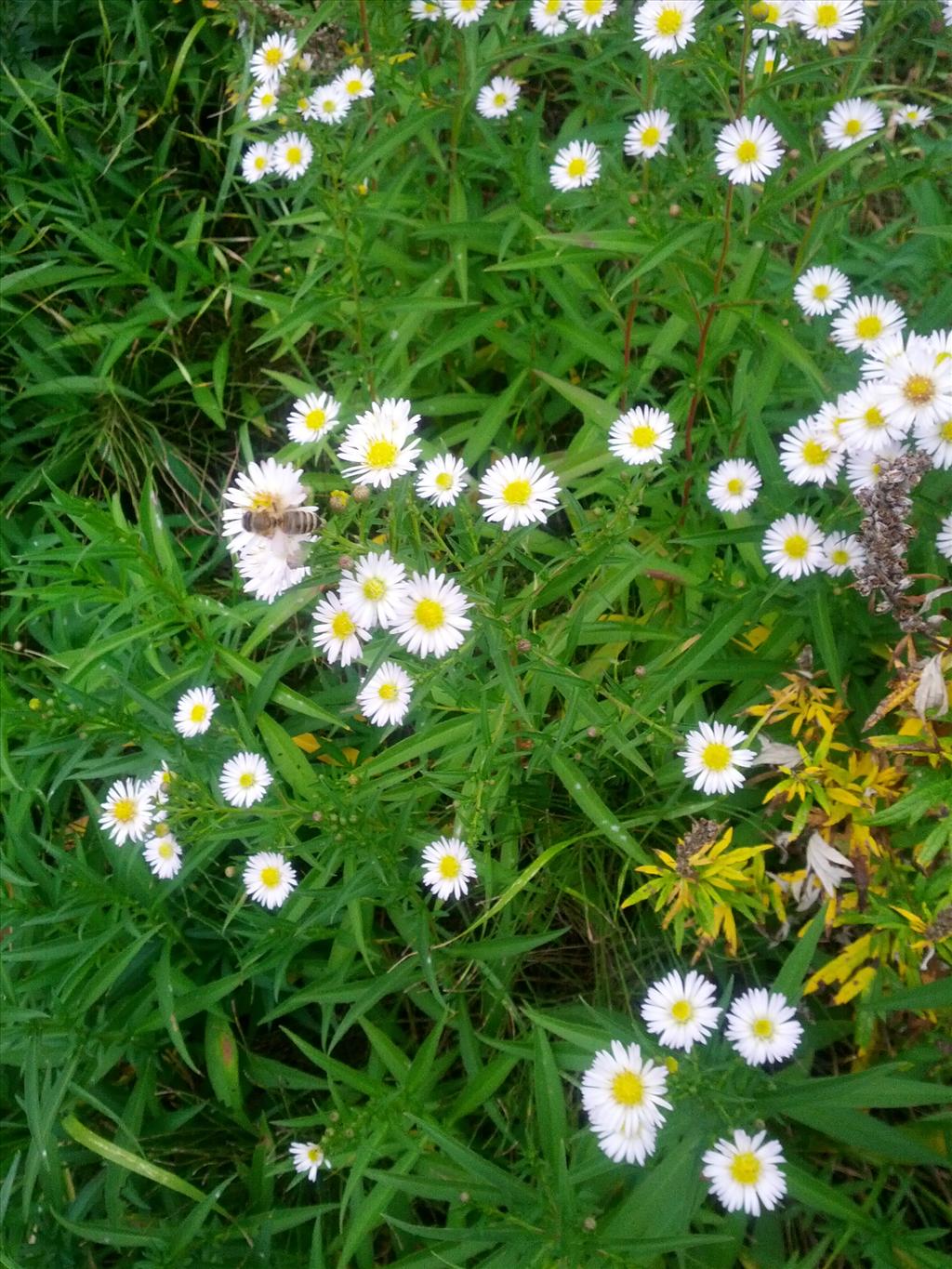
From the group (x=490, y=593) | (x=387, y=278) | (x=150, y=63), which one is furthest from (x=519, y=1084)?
(x=150, y=63)

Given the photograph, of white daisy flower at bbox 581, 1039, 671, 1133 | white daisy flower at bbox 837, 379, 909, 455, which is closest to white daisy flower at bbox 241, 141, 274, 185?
white daisy flower at bbox 837, 379, 909, 455

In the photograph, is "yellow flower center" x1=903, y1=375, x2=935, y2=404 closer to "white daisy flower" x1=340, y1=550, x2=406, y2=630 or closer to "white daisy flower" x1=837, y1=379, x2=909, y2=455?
"white daisy flower" x1=837, y1=379, x2=909, y2=455

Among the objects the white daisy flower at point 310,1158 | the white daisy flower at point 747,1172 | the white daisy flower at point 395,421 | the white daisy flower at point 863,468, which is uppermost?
the white daisy flower at point 863,468

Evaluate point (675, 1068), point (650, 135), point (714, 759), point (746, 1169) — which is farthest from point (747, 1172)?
point (650, 135)

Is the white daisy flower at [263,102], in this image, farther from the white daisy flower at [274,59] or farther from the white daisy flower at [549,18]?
the white daisy flower at [549,18]

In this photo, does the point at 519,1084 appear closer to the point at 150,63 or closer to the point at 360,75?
the point at 360,75

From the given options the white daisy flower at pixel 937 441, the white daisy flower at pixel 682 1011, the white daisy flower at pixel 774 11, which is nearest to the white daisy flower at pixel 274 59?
the white daisy flower at pixel 774 11

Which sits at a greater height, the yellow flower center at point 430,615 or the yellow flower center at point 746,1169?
the yellow flower center at point 430,615

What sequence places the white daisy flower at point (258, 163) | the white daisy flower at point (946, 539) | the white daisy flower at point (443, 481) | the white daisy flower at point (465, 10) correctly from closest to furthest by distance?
the white daisy flower at point (443, 481) → the white daisy flower at point (946, 539) → the white daisy flower at point (465, 10) → the white daisy flower at point (258, 163)
